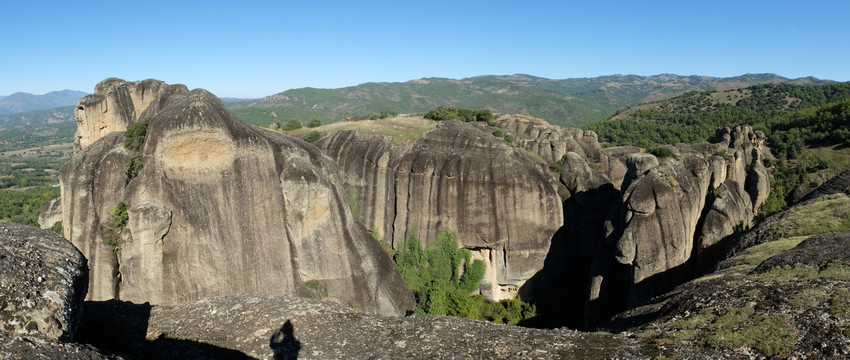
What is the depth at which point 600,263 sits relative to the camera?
91.8 ft

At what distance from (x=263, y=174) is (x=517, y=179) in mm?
16108

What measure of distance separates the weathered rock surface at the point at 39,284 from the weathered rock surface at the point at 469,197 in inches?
917

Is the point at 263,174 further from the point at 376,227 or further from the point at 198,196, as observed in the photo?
the point at 376,227

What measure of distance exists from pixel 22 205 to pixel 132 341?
89.4 metres

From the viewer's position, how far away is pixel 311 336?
42.5 feet

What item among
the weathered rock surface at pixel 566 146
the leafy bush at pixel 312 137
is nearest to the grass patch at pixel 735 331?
the weathered rock surface at pixel 566 146

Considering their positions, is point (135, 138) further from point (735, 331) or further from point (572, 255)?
point (572, 255)

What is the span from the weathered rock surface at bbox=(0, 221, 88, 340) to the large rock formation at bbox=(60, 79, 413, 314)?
1149 cm

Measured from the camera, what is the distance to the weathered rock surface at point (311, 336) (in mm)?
11844

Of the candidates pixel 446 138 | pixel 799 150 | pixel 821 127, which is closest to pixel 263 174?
pixel 446 138

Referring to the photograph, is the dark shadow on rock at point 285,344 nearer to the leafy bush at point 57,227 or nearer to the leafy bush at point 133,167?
the leafy bush at point 133,167

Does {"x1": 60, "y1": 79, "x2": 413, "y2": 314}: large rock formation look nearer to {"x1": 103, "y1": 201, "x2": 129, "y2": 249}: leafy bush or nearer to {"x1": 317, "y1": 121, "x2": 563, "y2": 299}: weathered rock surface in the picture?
{"x1": 103, "y1": 201, "x2": 129, "y2": 249}: leafy bush

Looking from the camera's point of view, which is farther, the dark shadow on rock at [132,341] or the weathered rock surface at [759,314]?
the dark shadow on rock at [132,341]

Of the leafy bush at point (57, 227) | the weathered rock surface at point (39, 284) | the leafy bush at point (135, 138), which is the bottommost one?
the leafy bush at point (57, 227)
